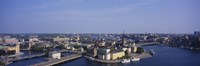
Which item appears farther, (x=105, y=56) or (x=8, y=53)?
A: (x=8, y=53)

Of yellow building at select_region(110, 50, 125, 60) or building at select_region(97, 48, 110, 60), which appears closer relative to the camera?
building at select_region(97, 48, 110, 60)

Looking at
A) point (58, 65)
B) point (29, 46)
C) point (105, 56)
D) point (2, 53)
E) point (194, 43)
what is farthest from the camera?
point (194, 43)

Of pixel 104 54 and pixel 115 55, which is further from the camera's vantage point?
pixel 115 55

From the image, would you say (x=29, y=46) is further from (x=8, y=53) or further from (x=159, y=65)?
(x=159, y=65)

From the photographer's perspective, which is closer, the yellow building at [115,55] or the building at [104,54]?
the building at [104,54]

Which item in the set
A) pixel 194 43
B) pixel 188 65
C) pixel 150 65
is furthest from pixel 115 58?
pixel 194 43

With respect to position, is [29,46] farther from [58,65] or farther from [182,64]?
[182,64]

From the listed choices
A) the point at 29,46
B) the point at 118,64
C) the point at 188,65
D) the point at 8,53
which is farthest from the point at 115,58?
the point at 29,46

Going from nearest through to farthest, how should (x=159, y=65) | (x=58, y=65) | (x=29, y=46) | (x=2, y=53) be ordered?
(x=159, y=65)
(x=58, y=65)
(x=2, y=53)
(x=29, y=46)

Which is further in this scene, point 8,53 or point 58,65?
point 8,53
